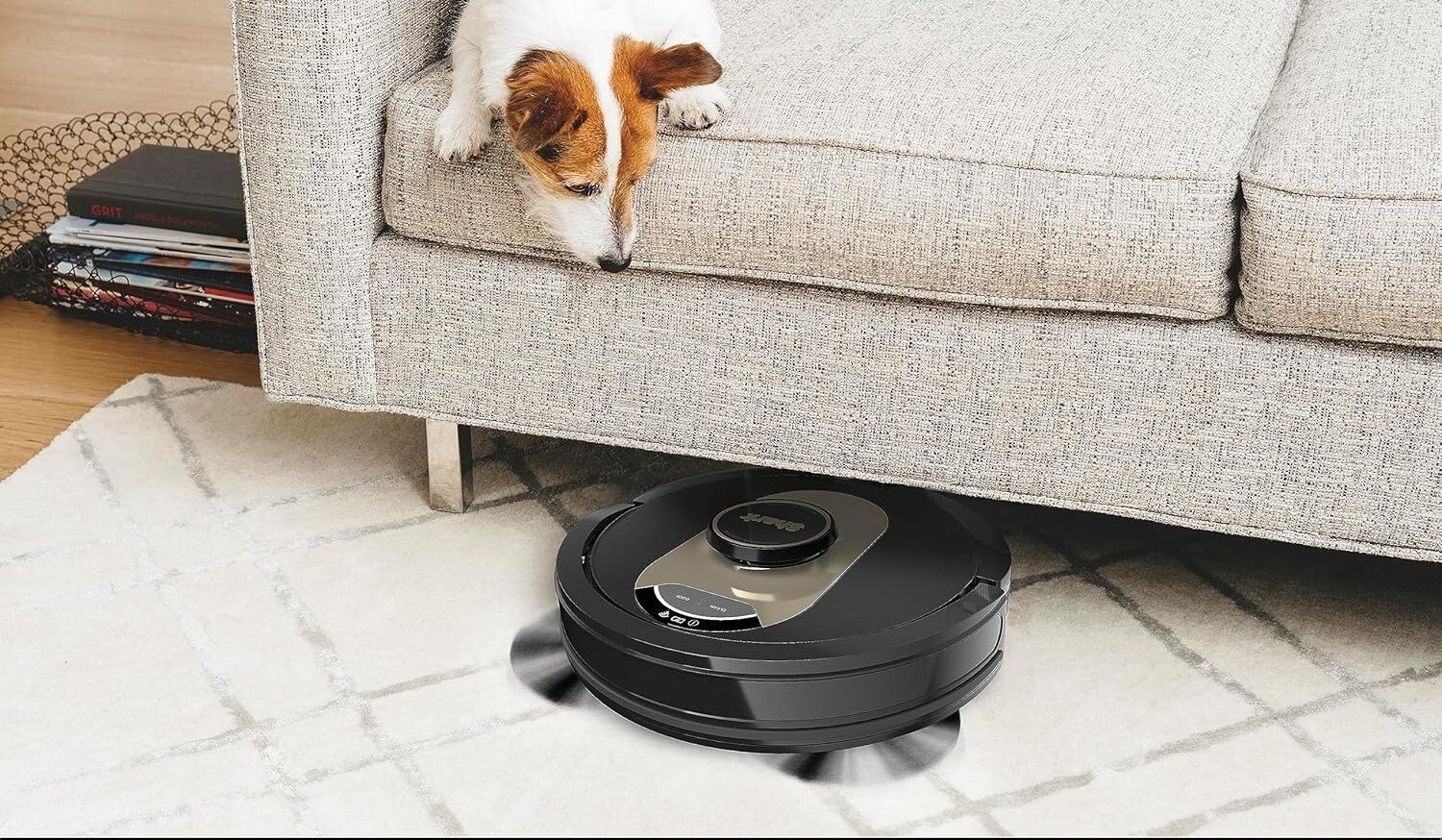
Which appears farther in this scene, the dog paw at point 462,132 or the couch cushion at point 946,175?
the dog paw at point 462,132

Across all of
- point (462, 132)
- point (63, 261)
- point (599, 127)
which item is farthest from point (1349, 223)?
point (63, 261)

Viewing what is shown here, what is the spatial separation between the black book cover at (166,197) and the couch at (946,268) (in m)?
0.54

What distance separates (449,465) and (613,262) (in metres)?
0.46

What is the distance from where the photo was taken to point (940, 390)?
1.72 m

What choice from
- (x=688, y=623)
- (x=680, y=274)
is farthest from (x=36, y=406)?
(x=688, y=623)

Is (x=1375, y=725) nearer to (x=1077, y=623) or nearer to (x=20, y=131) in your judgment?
(x=1077, y=623)

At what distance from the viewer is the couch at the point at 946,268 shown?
159cm

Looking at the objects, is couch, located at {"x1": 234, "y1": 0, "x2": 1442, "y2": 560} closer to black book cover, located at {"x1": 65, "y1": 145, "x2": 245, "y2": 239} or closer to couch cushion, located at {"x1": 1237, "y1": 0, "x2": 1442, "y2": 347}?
couch cushion, located at {"x1": 1237, "y1": 0, "x2": 1442, "y2": 347}

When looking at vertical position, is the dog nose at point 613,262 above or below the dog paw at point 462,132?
below

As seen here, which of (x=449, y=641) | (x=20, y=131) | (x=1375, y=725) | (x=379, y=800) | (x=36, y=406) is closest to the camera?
(x=379, y=800)

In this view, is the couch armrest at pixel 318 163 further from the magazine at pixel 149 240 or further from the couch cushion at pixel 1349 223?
the couch cushion at pixel 1349 223

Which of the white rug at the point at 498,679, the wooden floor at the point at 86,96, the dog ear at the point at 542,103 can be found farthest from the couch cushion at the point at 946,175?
the wooden floor at the point at 86,96

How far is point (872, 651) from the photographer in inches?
58.8

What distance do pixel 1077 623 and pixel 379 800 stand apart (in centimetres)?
82
